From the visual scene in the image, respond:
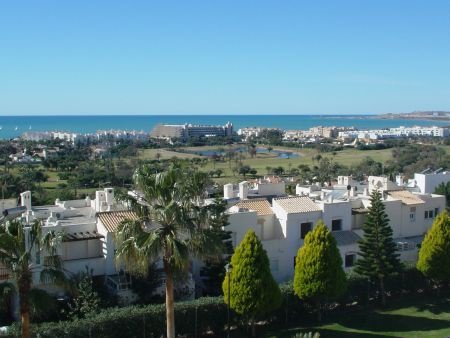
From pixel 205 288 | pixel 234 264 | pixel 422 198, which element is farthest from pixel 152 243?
pixel 422 198

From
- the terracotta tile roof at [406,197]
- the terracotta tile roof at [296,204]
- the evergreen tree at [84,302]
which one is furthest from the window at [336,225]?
the evergreen tree at [84,302]

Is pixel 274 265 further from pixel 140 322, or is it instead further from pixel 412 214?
pixel 140 322

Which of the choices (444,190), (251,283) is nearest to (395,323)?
(251,283)

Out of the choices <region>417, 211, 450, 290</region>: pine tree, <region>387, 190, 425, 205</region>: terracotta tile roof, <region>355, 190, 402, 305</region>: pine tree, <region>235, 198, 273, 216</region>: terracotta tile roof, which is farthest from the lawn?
<region>387, 190, 425, 205</region>: terracotta tile roof

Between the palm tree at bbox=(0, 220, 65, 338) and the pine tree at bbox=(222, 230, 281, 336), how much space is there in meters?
8.25

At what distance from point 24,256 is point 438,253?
61.6 ft

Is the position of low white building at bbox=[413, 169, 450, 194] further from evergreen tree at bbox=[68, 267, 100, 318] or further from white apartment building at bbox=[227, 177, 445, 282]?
evergreen tree at bbox=[68, 267, 100, 318]

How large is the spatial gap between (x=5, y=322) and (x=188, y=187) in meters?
10.0

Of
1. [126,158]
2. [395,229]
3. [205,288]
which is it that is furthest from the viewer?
[126,158]

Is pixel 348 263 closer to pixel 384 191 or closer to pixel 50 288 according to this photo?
pixel 384 191

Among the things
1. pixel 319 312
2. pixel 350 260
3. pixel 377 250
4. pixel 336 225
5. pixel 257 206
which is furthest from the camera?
pixel 336 225

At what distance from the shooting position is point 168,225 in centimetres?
1514

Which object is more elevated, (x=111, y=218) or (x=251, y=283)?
(x=111, y=218)

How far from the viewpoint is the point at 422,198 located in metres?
33.5
